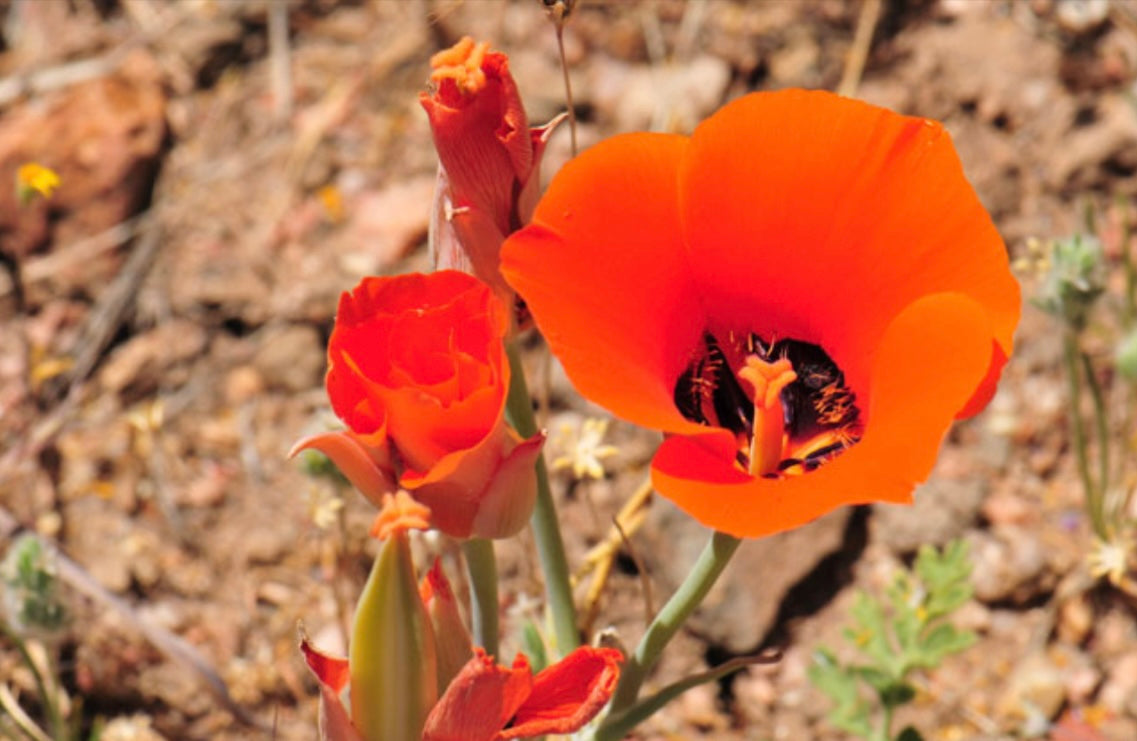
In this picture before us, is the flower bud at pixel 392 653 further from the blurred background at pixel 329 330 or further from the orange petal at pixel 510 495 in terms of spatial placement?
the blurred background at pixel 329 330

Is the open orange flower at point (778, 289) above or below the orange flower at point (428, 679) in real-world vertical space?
above

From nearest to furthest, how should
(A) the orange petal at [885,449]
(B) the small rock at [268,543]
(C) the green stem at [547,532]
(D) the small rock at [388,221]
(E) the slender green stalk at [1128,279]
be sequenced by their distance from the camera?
(A) the orange petal at [885,449], (C) the green stem at [547,532], (E) the slender green stalk at [1128,279], (B) the small rock at [268,543], (D) the small rock at [388,221]

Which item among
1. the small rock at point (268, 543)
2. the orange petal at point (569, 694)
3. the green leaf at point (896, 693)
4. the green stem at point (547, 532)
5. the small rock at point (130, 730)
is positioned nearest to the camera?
the orange petal at point (569, 694)

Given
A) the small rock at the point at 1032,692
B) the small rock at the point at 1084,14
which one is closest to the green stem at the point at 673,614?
the small rock at the point at 1032,692

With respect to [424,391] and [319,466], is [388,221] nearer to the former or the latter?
[319,466]

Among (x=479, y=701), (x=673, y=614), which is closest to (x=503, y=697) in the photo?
(x=479, y=701)

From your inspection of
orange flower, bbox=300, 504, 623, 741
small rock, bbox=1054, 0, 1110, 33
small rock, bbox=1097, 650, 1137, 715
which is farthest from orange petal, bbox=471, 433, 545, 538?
small rock, bbox=1054, 0, 1110, 33

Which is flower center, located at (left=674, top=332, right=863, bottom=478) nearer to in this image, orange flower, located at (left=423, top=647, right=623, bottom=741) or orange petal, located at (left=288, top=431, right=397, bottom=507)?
orange flower, located at (left=423, top=647, right=623, bottom=741)
